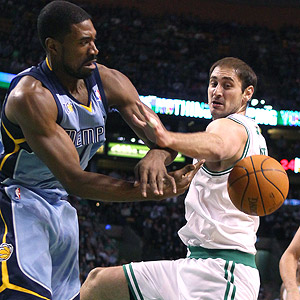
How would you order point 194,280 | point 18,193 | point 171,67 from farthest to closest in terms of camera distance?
point 171,67 < point 194,280 < point 18,193

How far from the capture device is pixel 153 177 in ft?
8.89

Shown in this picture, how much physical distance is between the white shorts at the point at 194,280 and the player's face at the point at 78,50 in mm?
1426

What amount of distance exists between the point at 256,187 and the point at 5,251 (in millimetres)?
1447

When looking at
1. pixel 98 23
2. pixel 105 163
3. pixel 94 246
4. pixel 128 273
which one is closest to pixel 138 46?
pixel 98 23

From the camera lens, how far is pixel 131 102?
336cm

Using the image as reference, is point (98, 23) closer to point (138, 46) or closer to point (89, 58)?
point (138, 46)

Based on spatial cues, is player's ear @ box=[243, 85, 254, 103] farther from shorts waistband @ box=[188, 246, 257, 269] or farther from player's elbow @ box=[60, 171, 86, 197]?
player's elbow @ box=[60, 171, 86, 197]

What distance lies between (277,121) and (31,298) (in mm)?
15472

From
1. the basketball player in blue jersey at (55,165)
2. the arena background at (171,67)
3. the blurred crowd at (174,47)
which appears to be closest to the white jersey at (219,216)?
the basketball player in blue jersey at (55,165)

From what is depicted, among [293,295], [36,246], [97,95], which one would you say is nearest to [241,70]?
[97,95]

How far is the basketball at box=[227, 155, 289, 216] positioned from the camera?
10.7ft

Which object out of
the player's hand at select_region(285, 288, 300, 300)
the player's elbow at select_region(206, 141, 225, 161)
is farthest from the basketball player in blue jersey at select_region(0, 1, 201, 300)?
the player's hand at select_region(285, 288, 300, 300)

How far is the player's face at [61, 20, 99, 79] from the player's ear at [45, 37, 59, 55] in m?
0.05

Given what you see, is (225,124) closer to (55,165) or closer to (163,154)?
(163,154)
